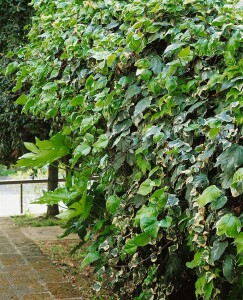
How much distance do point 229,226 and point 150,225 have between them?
456 mm

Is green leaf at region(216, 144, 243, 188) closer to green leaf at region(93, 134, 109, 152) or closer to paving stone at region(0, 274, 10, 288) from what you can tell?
green leaf at region(93, 134, 109, 152)

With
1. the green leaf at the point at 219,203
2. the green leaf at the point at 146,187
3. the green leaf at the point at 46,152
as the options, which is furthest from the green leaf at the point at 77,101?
the green leaf at the point at 219,203

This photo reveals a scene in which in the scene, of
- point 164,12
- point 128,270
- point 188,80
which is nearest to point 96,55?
point 164,12

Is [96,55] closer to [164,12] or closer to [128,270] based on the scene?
[164,12]

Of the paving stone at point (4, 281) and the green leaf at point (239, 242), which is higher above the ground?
the green leaf at point (239, 242)

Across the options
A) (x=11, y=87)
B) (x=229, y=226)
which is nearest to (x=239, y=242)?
(x=229, y=226)

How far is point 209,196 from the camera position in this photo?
198 centimetres

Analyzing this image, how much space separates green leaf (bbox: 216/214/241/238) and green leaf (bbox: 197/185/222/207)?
0.34 ft

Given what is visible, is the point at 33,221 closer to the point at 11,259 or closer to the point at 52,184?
the point at 52,184

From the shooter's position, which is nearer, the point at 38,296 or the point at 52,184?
the point at 38,296

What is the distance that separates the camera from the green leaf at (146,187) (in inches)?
95.9

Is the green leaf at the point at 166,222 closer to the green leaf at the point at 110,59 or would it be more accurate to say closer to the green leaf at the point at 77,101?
the green leaf at the point at 110,59

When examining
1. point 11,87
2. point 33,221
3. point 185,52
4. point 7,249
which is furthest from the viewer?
point 33,221

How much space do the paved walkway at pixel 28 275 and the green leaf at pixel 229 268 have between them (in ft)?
6.80
